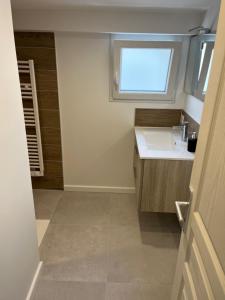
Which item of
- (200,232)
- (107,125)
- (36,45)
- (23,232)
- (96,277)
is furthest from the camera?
(107,125)

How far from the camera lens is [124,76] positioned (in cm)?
262

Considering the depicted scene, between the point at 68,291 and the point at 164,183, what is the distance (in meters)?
1.14

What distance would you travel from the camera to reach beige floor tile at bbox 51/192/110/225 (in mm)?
2557

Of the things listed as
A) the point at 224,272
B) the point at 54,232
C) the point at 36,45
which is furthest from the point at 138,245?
the point at 36,45

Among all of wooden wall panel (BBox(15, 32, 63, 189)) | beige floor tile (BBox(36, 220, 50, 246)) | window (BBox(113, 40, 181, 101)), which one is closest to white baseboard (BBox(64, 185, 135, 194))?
wooden wall panel (BBox(15, 32, 63, 189))

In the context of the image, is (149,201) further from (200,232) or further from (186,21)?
(186,21)

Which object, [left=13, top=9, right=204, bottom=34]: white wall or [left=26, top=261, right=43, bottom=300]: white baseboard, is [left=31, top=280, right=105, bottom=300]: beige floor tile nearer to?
[left=26, top=261, right=43, bottom=300]: white baseboard

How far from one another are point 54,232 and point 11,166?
1267 mm

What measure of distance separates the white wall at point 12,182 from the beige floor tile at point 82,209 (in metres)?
0.94

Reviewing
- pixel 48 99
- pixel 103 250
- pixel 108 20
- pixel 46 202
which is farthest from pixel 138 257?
pixel 108 20

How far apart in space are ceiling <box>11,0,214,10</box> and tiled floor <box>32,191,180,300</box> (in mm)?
2063

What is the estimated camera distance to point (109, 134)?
282 cm

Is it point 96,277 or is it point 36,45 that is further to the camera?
point 36,45

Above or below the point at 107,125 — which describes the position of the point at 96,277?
below
